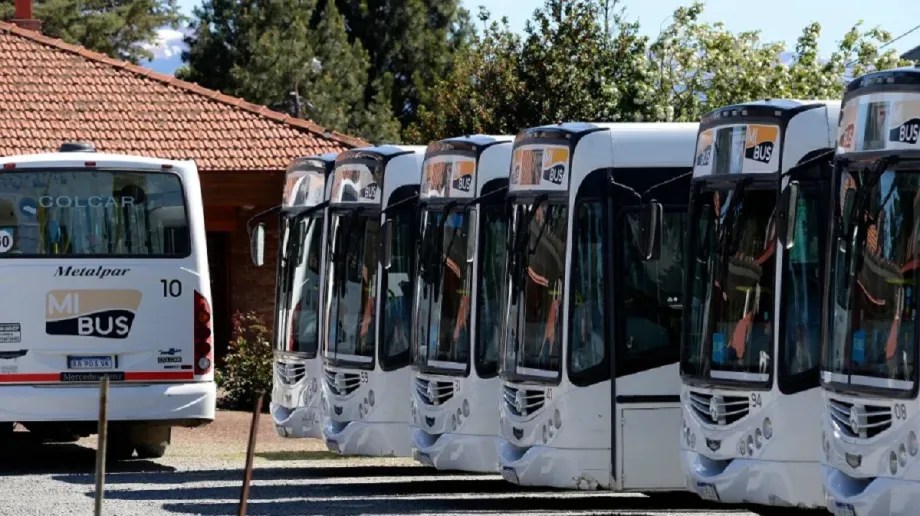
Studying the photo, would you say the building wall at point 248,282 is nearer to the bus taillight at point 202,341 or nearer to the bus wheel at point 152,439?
the bus wheel at point 152,439

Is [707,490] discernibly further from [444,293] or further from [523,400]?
[444,293]

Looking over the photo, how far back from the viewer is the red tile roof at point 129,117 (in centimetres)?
3089

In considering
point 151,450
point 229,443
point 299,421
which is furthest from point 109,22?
point 299,421

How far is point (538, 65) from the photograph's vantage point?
34500mm

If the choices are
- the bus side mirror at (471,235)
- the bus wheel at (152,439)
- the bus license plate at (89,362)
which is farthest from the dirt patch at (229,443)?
the bus side mirror at (471,235)

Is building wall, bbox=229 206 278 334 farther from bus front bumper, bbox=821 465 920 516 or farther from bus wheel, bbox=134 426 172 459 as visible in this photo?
bus front bumper, bbox=821 465 920 516

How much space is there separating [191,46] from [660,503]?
138 ft

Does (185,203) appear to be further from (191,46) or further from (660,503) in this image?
(191,46)

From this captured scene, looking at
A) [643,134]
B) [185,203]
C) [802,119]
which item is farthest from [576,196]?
[185,203]

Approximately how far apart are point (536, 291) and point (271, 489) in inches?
147

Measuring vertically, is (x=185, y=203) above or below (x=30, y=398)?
above

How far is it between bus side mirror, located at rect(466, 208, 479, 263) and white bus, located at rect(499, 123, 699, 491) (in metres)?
1.23

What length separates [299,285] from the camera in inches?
765

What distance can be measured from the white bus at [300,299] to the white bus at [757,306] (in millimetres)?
6413
